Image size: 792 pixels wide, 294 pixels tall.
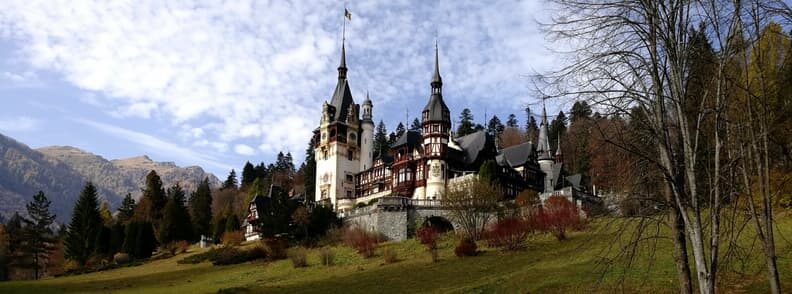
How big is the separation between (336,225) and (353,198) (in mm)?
17899

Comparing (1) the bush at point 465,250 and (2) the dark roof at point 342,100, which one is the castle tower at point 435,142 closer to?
(2) the dark roof at point 342,100

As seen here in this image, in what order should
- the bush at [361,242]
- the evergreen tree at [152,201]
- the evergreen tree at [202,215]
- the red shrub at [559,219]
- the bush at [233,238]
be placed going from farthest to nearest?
the evergreen tree at [152,201], the evergreen tree at [202,215], the bush at [233,238], the bush at [361,242], the red shrub at [559,219]

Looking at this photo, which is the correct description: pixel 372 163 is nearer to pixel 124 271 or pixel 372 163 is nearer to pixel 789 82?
pixel 124 271

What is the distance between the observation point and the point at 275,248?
48094 mm

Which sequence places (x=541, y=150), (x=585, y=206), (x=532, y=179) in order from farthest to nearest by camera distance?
(x=541, y=150) → (x=532, y=179) → (x=585, y=206)

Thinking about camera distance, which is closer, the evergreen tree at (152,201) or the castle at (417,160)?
the castle at (417,160)

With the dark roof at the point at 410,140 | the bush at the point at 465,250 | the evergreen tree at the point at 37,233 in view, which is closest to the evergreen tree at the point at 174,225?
the evergreen tree at the point at 37,233

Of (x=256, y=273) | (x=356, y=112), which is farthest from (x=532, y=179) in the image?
(x=256, y=273)

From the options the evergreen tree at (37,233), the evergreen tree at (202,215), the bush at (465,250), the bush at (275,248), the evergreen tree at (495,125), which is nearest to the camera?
the bush at (465,250)

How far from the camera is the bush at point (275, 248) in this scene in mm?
47469

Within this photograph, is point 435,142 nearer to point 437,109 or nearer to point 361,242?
point 437,109

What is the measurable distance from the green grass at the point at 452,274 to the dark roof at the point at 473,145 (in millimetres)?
18822

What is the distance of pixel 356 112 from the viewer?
78188 mm

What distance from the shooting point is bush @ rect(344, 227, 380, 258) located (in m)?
42.2
